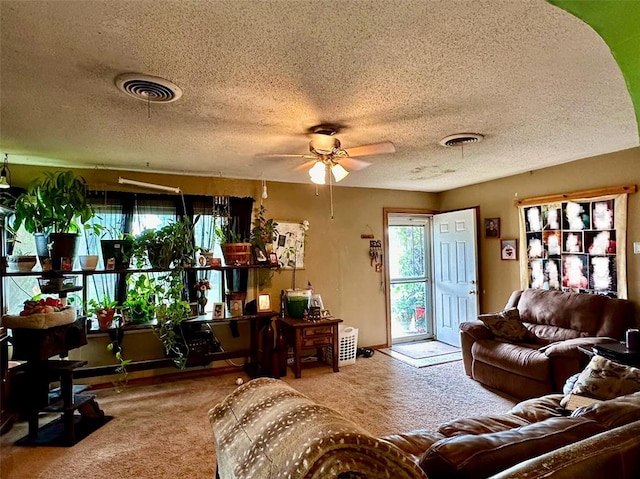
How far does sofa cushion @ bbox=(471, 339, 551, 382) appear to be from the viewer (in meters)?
3.19

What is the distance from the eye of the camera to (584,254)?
3895 millimetres

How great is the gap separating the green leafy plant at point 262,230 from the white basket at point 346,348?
1.43 metres

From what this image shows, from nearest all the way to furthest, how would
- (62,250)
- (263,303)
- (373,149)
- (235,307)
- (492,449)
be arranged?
(492,449)
(373,149)
(62,250)
(235,307)
(263,303)

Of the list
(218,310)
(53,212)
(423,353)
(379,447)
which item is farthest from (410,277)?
(379,447)

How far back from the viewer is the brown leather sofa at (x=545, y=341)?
10.3ft

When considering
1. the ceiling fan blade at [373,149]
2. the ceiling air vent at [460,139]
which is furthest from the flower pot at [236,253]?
the ceiling air vent at [460,139]

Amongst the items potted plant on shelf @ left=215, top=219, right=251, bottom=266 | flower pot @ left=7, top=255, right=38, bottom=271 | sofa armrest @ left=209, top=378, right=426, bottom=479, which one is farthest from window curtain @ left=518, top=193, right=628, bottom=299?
flower pot @ left=7, top=255, right=38, bottom=271

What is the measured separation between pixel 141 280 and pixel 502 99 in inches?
146

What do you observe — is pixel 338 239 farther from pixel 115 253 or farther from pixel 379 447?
pixel 379 447

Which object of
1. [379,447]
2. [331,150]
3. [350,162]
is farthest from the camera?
[350,162]

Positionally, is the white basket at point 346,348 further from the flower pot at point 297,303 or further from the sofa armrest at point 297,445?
the sofa armrest at point 297,445

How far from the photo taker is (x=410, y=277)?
19.6ft

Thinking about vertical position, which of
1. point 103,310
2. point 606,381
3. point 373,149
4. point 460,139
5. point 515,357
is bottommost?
point 515,357

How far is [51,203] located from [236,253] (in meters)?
1.75
